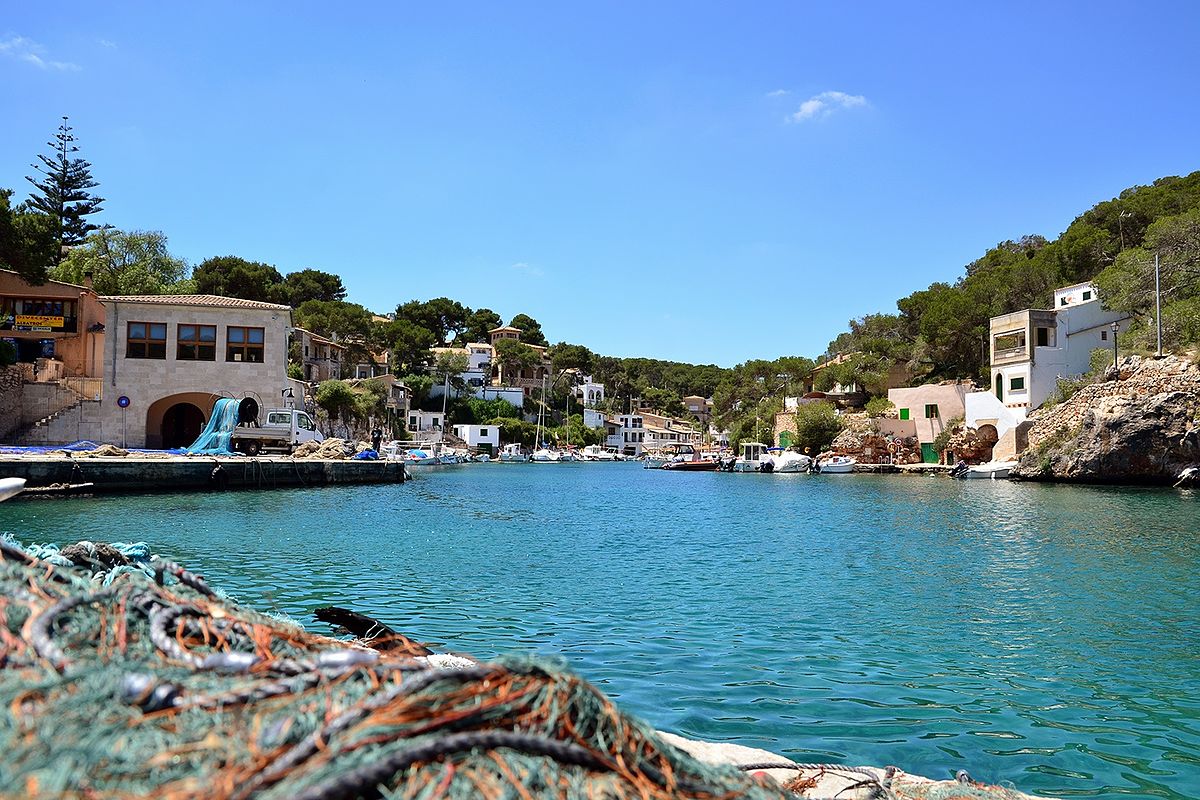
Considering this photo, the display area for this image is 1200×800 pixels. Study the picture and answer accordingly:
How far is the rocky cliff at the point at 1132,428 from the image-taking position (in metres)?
40.9

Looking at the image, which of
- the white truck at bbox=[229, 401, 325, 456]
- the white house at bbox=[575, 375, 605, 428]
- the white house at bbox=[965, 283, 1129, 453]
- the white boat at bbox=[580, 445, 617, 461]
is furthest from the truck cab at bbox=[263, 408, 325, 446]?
the white house at bbox=[575, 375, 605, 428]

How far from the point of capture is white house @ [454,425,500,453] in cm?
8969

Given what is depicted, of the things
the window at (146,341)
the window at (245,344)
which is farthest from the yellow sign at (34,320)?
the window at (245,344)

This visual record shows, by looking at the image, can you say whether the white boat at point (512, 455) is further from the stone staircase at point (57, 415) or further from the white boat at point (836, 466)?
the stone staircase at point (57, 415)

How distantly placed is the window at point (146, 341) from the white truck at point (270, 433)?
5.24 metres

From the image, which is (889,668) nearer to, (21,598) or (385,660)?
(385,660)

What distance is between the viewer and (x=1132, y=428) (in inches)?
1636

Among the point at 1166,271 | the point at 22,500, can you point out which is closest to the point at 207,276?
the point at 22,500

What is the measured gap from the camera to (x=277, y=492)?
31.6m

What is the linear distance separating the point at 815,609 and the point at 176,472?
85.1 ft

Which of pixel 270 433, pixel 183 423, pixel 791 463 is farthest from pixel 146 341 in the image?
pixel 791 463

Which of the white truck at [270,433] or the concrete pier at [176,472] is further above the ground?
the white truck at [270,433]

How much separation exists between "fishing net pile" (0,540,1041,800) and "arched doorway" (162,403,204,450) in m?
46.1

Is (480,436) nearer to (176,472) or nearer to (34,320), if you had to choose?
(34,320)
